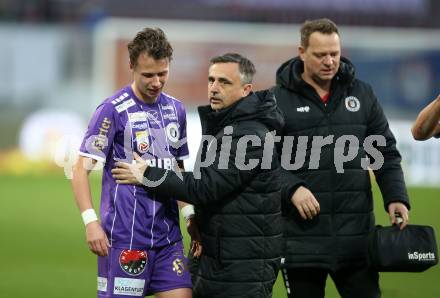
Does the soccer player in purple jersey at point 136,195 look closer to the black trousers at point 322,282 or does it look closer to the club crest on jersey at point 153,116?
the club crest on jersey at point 153,116

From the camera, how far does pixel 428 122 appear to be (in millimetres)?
5207

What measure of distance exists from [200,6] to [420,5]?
18.7 feet

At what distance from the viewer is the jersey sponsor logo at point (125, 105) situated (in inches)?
196

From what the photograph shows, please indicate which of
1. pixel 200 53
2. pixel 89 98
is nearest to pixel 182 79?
pixel 200 53

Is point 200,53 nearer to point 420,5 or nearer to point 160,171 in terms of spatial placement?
point 420,5

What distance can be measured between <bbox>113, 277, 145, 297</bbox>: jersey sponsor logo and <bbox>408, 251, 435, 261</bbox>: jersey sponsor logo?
1649mm

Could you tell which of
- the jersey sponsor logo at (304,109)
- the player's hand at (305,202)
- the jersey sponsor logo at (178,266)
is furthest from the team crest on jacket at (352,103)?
the jersey sponsor logo at (178,266)

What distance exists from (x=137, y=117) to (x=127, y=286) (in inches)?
36.8

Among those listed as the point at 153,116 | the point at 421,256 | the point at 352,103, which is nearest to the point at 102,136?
the point at 153,116

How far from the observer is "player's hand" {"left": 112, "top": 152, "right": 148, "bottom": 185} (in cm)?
491

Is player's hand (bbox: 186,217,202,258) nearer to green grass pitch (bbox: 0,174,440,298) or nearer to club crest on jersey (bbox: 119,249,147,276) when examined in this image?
club crest on jersey (bbox: 119,249,147,276)

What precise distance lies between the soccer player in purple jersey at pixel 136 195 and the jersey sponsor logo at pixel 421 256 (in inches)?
53.6

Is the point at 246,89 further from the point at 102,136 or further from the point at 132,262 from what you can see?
the point at 132,262

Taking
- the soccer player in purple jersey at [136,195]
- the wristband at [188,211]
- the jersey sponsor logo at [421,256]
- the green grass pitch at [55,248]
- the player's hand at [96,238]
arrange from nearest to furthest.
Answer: the player's hand at [96,238], the soccer player in purple jersey at [136,195], the wristband at [188,211], the jersey sponsor logo at [421,256], the green grass pitch at [55,248]
